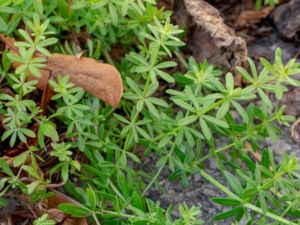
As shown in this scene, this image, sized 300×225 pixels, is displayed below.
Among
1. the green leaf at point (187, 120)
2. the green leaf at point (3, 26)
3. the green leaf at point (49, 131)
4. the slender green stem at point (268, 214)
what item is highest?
the green leaf at point (3, 26)

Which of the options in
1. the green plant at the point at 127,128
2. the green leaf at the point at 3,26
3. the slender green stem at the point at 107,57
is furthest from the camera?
the slender green stem at the point at 107,57

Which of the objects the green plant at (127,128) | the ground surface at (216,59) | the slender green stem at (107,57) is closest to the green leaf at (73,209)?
the green plant at (127,128)

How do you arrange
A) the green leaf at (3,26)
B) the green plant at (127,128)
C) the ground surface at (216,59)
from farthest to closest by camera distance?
the ground surface at (216,59) → the green leaf at (3,26) → the green plant at (127,128)

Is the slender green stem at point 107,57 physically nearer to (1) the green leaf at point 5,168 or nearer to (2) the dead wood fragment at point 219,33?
(2) the dead wood fragment at point 219,33

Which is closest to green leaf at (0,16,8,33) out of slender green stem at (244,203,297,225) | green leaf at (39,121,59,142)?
green leaf at (39,121,59,142)

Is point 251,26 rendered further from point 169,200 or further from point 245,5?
point 169,200

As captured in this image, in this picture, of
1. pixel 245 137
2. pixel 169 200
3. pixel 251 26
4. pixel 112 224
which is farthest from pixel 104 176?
pixel 251 26

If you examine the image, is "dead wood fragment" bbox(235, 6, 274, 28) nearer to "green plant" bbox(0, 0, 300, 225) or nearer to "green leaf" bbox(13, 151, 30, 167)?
"green plant" bbox(0, 0, 300, 225)
